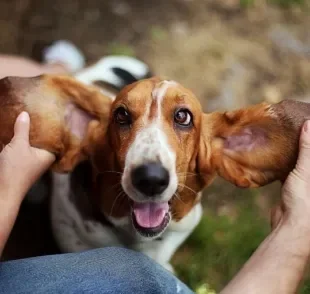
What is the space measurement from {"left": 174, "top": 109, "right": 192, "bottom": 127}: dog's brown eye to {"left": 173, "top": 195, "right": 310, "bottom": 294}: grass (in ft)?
2.70

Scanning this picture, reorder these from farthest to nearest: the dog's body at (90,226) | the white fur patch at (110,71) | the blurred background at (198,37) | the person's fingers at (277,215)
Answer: the blurred background at (198,37)
the white fur patch at (110,71)
the dog's body at (90,226)
the person's fingers at (277,215)

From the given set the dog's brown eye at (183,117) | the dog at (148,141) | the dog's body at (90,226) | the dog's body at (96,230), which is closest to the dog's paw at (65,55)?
the dog's body at (90,226)

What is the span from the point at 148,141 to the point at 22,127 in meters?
0.34

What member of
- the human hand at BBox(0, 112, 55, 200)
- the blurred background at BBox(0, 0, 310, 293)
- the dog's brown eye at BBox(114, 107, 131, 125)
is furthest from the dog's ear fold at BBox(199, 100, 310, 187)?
the blurred background at BBox(0, 0, 310, 293)

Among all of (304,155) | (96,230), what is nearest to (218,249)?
(96,230)

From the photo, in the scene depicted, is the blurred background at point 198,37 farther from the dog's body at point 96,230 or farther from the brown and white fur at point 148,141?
the brown and white fur at point 148,141

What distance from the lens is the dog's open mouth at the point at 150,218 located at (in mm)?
1502

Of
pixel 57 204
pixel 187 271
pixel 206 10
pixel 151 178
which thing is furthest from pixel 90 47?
pixel 151 178

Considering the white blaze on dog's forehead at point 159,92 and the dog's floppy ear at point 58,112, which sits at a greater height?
the white blaze on dog's forehead at point 159,92

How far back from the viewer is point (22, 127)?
149 centimetres

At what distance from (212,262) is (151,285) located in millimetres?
741

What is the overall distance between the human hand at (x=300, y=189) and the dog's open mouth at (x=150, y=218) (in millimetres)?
325

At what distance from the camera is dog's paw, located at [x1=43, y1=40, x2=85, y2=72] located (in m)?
2.44

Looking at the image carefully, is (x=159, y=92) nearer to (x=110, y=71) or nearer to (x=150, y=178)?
(x=150, y=178)
